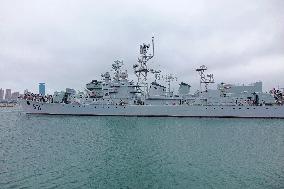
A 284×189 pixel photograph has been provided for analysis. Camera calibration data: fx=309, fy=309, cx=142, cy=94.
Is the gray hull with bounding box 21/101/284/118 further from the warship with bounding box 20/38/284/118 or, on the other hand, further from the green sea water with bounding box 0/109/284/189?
the green sea water with bounding box 0/109/284/189

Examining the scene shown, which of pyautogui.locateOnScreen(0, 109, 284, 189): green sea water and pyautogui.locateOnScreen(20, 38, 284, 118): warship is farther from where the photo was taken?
pyautogui.locateOnScreen(20, 38, 284, 118): warship

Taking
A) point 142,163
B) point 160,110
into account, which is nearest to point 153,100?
point 160,110

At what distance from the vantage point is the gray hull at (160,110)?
6625 cm

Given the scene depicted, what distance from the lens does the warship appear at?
67.2m

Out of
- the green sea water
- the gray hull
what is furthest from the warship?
the green sea water

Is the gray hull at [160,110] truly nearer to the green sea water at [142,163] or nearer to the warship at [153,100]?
the warship at [153,100]

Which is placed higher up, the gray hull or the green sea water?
the gray hull

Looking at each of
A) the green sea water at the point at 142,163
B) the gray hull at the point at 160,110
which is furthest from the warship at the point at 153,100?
the green sea water at the point at 142,163

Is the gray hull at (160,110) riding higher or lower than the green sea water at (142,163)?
higher

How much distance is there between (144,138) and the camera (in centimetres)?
3412

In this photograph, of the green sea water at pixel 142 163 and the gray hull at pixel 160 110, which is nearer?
the green sea water at pixel 142 163

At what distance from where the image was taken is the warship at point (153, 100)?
67250 mm

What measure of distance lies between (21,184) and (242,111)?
5766 cm

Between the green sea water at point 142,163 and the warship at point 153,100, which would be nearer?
the green sea water at point 142,163
